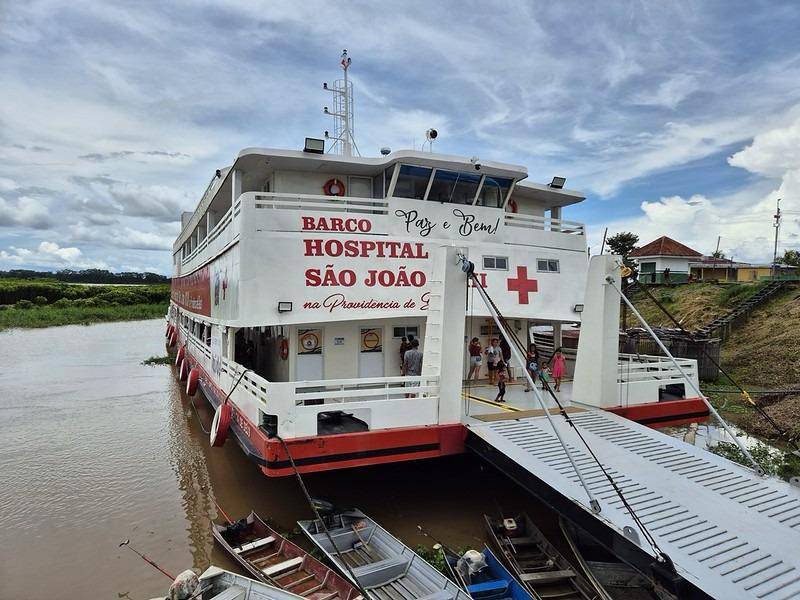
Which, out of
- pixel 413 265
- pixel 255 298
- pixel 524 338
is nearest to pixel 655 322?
pixel 524 338

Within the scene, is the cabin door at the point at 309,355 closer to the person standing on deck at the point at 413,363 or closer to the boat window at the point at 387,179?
the person standing on deck at the point at 413,363

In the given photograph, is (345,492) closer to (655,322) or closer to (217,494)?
(217,494)

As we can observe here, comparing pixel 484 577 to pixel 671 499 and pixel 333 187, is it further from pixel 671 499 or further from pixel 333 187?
pixel 333 187

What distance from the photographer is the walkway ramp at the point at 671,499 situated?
5.00 metres

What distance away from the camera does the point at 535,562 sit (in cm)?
658

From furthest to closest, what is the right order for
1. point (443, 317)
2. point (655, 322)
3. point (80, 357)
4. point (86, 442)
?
point (655, 322), point (80, 357), point (86, 442), point (443, 317)

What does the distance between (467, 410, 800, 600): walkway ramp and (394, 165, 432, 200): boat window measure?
16.5 feet

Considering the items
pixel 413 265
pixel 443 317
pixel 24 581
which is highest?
pixel 413 265

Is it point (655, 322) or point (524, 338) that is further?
point (655, 322)

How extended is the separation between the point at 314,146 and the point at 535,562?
7.98 metres

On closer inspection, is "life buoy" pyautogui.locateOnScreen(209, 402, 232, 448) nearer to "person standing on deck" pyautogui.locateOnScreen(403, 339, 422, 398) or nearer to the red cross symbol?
"person standing on deck" pyautogui.locateOnScreen(403, 339, 422, 398)

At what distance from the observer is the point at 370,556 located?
6.86 meters

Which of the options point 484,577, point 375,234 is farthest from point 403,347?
point 484,577

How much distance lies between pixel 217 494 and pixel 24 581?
325 centimetres
